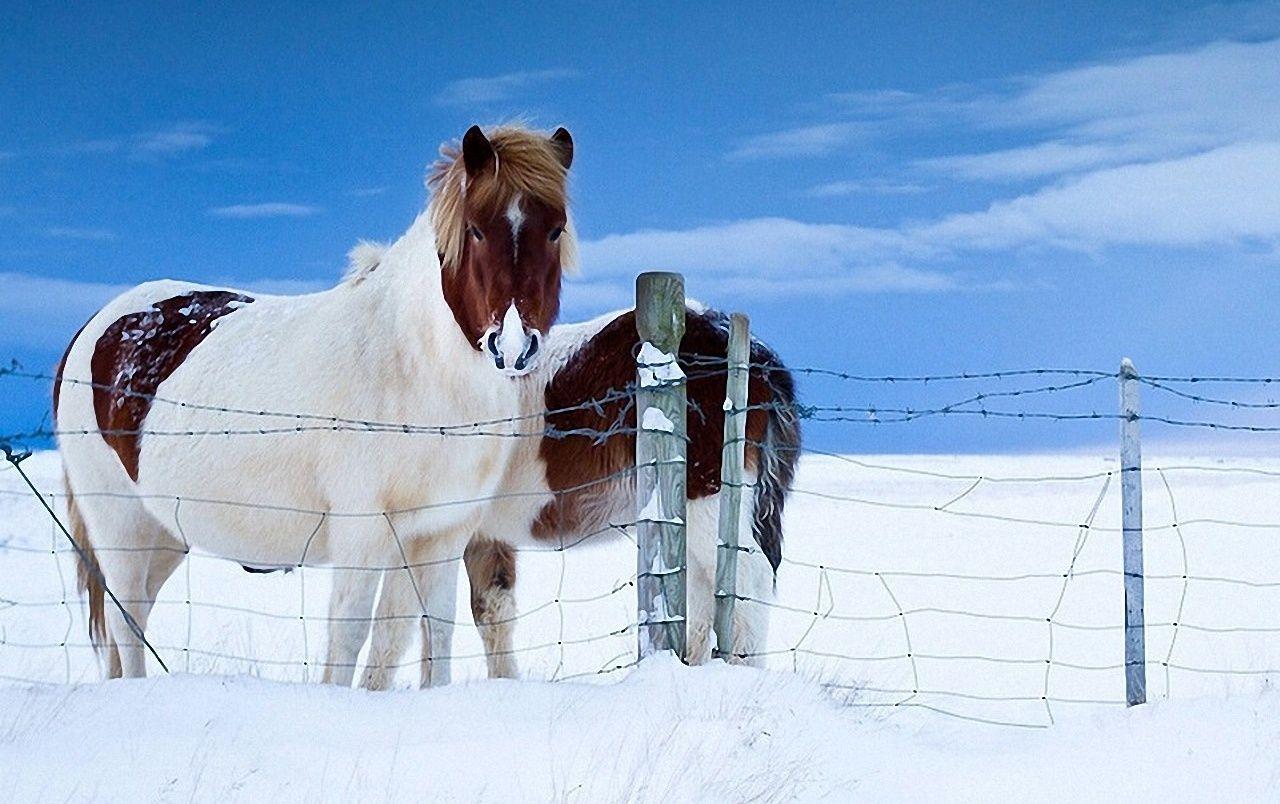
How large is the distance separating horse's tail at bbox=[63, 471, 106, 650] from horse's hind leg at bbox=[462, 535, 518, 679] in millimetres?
2240

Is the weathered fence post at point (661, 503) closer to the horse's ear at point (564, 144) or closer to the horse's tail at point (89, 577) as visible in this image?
the horse's ear at point (564, 144)

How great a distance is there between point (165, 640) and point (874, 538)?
29.8 feet

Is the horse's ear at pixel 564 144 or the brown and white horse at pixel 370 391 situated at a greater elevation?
the horse's ear at pixel 564 144

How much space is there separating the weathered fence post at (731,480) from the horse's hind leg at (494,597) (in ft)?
7.17

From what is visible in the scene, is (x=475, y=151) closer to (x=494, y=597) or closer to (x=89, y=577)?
(x=494, y=597)

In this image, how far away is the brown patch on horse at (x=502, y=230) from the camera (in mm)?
5219

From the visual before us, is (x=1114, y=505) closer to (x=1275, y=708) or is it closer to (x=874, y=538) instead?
(x=874, y=538)

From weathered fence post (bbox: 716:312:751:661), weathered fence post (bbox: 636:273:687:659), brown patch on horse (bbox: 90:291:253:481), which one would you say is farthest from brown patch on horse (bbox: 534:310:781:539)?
brown patch on horse (bbox: 90:291:253:481)

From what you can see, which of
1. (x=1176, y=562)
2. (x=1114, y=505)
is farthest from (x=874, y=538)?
(x=1114, y=505)

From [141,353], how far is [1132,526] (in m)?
5.39

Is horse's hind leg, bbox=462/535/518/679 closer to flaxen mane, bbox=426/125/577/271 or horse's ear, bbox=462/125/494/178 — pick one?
flaxen mane, bbox=426/125/577/271

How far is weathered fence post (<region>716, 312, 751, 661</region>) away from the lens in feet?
16.9

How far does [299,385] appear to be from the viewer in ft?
19.9

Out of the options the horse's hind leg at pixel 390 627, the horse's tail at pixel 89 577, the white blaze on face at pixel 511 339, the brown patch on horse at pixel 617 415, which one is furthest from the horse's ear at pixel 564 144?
the horse's tail at pixel 89 577
